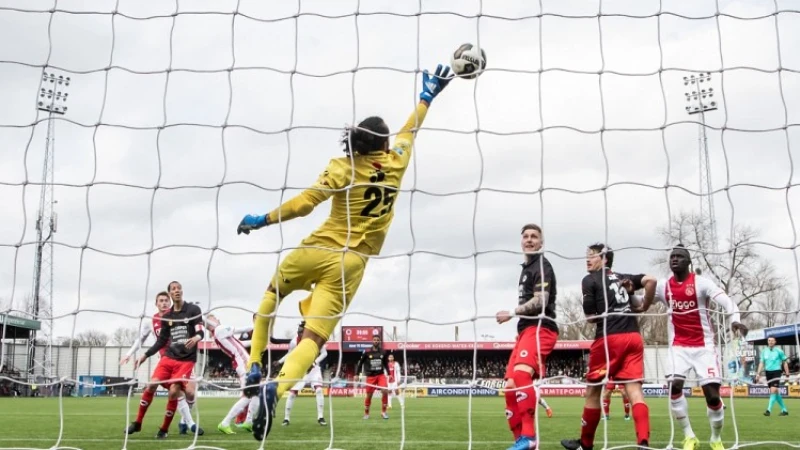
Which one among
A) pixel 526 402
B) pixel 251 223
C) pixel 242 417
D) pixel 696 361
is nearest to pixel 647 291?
pixel 696 361

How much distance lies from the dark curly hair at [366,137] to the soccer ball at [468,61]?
0.77m

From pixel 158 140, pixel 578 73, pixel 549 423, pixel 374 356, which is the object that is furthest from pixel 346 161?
pixel 374 356

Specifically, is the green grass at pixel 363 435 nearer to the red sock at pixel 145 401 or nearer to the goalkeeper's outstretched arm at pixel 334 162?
the red sock at pixel 145 401

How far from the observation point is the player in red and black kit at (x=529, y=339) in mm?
5922

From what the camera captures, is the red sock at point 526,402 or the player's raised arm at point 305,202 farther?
the red sock at point 526,402

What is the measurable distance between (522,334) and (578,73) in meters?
2.06

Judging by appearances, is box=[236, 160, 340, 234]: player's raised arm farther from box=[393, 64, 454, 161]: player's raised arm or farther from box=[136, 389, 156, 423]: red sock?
box=[136, 389, 156, 423]: red sock

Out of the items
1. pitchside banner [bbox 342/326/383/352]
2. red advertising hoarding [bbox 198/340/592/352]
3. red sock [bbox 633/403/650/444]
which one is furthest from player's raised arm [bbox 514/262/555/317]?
pitchside banner [bbox 342/326/383/352]

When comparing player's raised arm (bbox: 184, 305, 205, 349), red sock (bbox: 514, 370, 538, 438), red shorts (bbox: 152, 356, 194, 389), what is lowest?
red sock (bbox: 514, 370, 538, 438)

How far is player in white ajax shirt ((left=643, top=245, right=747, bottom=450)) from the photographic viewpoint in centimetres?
764

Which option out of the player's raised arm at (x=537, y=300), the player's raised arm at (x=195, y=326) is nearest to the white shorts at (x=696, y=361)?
the player's raised arm at (x=537, y=300)

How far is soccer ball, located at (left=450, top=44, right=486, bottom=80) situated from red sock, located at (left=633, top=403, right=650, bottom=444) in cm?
301

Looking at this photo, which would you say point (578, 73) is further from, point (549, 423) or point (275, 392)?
point (549, 423)

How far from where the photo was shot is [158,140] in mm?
5891
